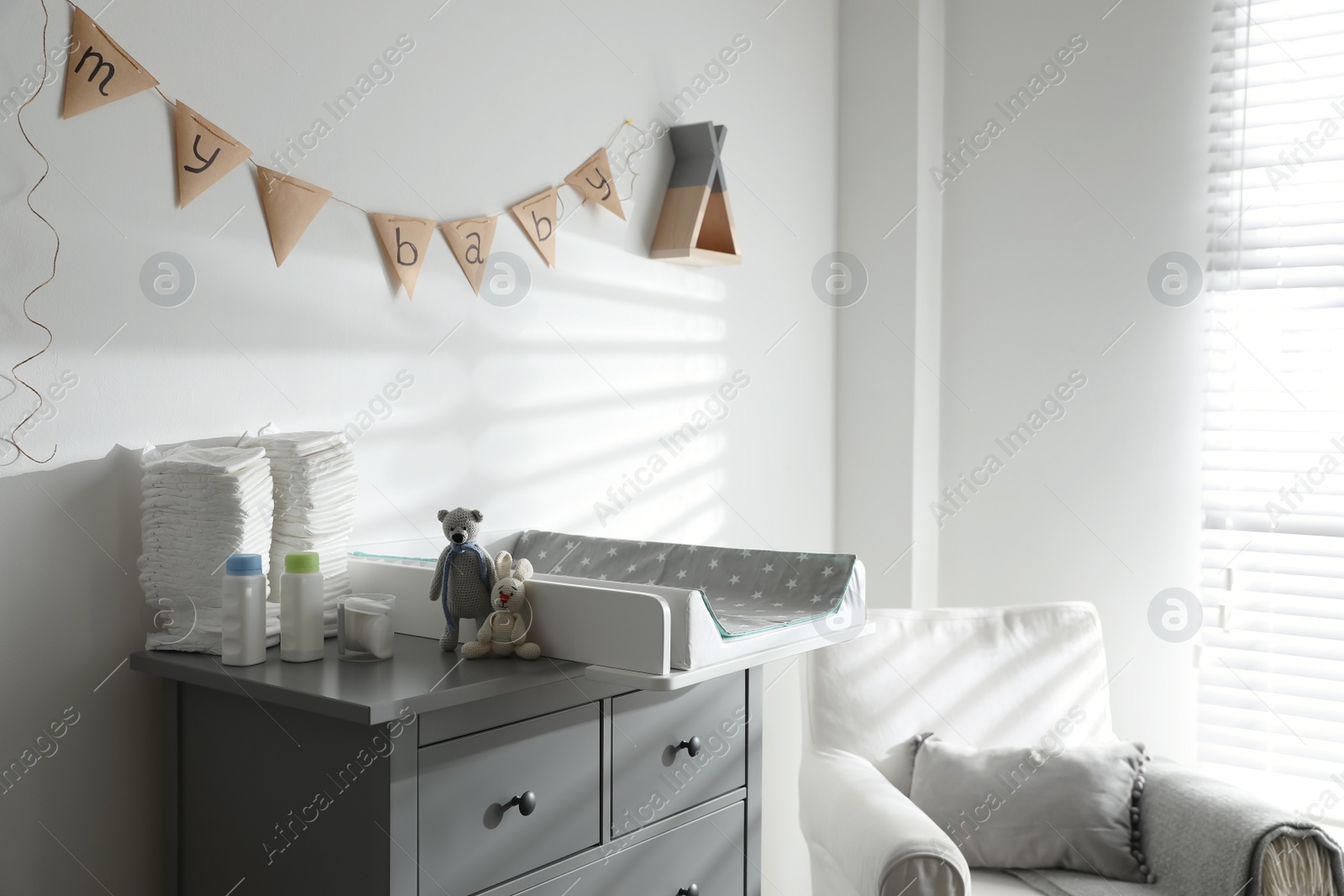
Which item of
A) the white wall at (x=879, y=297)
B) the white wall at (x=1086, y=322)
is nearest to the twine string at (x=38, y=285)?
the white wall at (x=879, y=297)

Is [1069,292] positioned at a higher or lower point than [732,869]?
higher

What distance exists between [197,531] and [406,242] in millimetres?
641

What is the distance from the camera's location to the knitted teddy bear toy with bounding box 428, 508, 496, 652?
1360mm

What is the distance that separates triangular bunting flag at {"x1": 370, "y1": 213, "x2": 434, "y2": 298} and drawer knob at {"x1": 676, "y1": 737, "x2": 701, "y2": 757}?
0.88 meters

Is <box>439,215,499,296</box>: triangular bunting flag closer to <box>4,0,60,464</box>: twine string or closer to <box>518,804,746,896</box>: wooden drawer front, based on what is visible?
<box>4,0,60,464</box>: twine string

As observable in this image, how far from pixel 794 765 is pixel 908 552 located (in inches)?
25.7

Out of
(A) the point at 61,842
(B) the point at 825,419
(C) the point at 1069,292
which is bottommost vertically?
(A) the point at 61,842

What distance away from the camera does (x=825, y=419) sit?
9.45ft

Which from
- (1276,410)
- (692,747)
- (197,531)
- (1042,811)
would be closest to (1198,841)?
(1042,811)

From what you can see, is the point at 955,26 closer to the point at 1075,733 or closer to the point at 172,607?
the point at 1075,733

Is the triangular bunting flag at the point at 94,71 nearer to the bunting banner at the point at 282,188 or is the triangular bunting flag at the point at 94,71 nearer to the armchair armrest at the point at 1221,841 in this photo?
the bunting banner at the point at 282,188

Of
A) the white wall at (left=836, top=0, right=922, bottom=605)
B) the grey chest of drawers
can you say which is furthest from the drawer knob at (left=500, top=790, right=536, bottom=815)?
the white wall at (left=836, top=0, right=922, bottom=605)

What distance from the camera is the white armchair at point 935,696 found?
1.93 metres

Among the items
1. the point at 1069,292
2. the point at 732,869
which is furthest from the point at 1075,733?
the point at 1069,292
